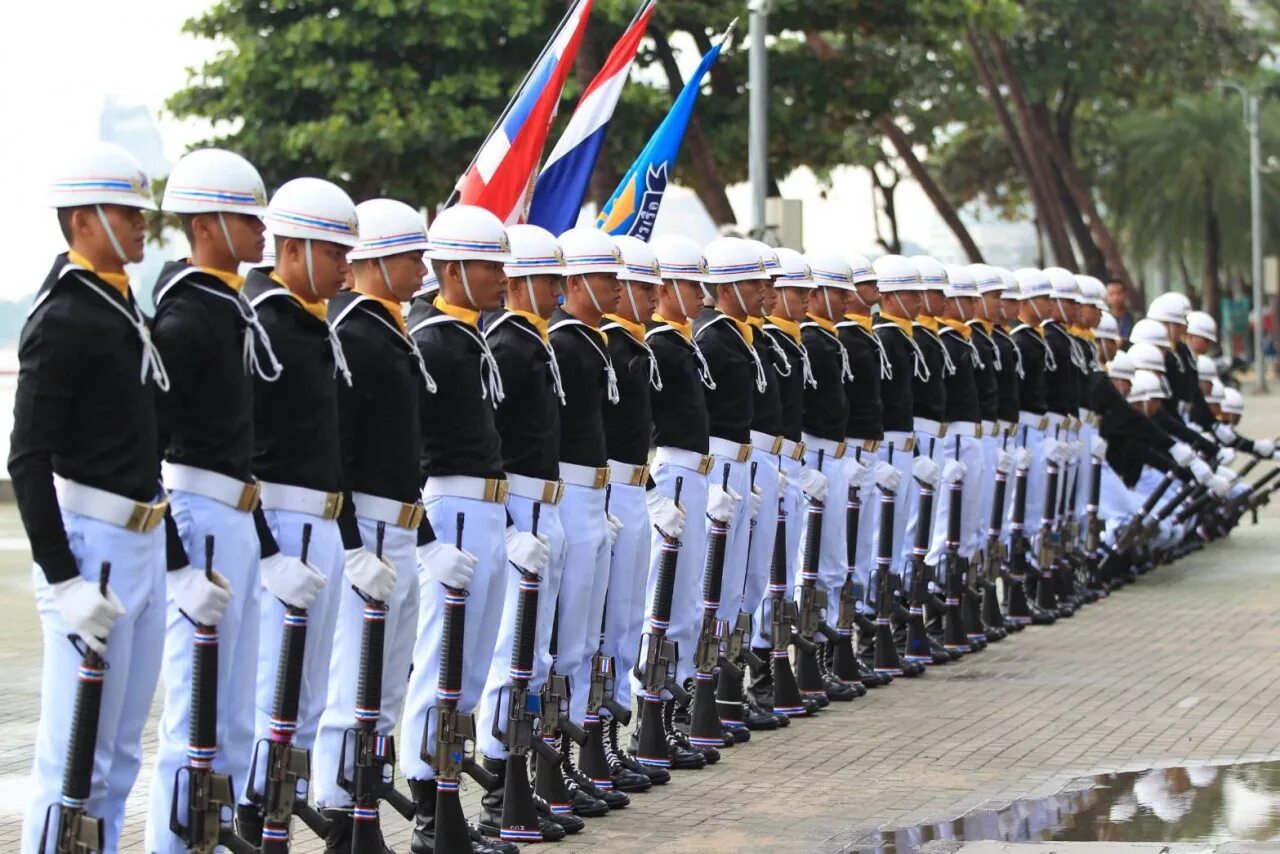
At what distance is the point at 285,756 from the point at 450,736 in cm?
100

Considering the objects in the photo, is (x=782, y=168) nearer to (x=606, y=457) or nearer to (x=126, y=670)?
(x=606, y=457)

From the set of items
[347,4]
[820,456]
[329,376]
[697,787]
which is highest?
[347,4]

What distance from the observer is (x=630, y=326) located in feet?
33.2

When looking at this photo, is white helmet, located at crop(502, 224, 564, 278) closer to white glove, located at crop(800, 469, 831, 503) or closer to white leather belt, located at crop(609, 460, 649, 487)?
white leather belt, located at crop(609, 460, 649, 487)

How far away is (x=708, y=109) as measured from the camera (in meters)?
27.0

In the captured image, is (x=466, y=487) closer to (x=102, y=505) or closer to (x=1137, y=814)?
(x=102, y=505)

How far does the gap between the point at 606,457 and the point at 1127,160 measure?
4859cm

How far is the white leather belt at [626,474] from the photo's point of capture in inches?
392

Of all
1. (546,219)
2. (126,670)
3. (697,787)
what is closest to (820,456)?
(546,219)

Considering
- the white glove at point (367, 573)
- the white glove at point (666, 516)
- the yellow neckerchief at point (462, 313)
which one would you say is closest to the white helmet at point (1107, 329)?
the white glove at point (666, 516)

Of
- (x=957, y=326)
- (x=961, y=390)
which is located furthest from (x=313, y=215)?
(x=957, y=326)

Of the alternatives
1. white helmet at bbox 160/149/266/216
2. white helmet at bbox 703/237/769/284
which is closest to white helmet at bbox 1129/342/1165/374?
white helmet at bbox 703/237/769/284

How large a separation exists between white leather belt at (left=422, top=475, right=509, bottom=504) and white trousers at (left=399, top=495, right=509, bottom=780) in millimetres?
18

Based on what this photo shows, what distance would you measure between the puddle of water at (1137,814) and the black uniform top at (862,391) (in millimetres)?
3765
